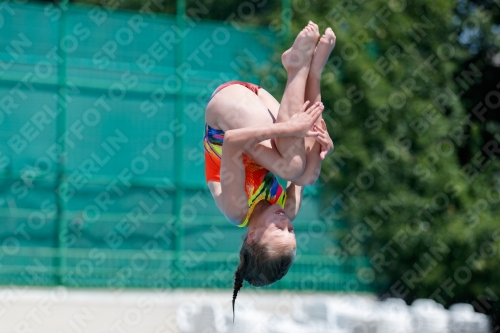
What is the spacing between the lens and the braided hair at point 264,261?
4.46 metres

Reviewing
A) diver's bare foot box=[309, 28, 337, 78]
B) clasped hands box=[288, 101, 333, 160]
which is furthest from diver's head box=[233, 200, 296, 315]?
diver's bare foot box=[309, 28, 337, 78]

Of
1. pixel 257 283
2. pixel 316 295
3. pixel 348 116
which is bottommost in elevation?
pixel 316 295

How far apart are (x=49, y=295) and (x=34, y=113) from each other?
67.6 inches

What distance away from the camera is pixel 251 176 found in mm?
4699

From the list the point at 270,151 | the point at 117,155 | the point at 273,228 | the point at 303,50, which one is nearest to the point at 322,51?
the point at 303,50

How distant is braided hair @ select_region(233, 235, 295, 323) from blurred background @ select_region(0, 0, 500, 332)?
3294mm

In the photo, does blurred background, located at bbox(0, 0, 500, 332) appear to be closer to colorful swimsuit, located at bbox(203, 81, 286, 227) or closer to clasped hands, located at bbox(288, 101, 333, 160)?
colorful swimsuit, located at bbox(203, 81, 286, 227)

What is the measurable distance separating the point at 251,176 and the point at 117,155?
453 cm

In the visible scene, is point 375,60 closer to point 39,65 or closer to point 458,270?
point 458,270

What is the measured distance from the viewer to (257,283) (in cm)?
463

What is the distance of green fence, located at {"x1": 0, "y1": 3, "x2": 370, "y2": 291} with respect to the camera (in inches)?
344

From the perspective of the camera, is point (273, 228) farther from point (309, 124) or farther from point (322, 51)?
point (322, 51)

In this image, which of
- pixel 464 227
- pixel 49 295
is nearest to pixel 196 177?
pixel 49 295

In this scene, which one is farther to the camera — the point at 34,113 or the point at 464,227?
the point at 464,227
